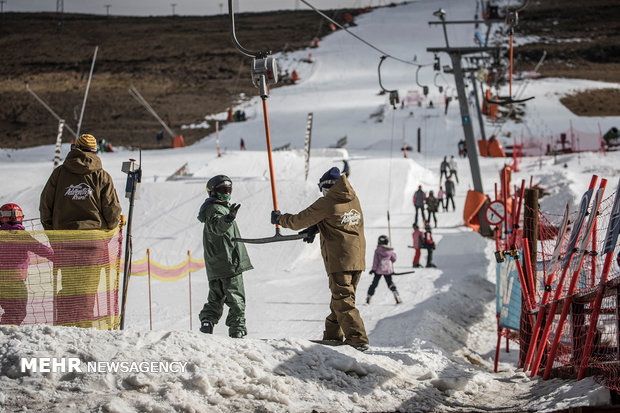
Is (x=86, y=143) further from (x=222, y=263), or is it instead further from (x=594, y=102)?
(x=594, y=102)

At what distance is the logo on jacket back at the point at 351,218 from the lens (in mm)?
6512

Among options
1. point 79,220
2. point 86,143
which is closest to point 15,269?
point 79,220

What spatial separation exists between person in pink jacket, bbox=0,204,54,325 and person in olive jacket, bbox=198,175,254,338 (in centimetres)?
143

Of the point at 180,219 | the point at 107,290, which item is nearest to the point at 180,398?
the point at 107,290

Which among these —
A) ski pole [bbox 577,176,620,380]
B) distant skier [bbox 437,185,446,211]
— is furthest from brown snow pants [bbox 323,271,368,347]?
distant skier [bbox 437,185,446,211]

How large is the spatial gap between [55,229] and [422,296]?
25.1 ft

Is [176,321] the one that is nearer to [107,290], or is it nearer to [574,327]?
[107,290]

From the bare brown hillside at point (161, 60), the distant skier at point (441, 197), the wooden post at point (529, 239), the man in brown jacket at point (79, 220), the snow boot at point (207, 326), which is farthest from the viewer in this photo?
the bare brown hillside at point (161, 60)

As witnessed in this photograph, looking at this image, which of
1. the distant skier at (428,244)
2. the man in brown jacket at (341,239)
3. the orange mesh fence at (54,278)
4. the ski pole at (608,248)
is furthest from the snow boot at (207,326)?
the distant skier at (428,244)

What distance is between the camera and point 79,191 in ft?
21.8

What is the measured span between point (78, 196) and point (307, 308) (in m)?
6.27

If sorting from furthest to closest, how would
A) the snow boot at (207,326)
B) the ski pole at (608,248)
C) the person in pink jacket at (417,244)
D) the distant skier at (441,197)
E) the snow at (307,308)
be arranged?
the distant skier at (441,197) → the person in pink jacket at (417,244) → the snow boot at (207,326) → the ski pole at (608,248) → the snow at (307,308)

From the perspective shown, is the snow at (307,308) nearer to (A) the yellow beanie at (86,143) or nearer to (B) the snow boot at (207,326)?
(B) the snow boot at (207,326)

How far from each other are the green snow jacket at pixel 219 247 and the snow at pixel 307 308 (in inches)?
29.7
